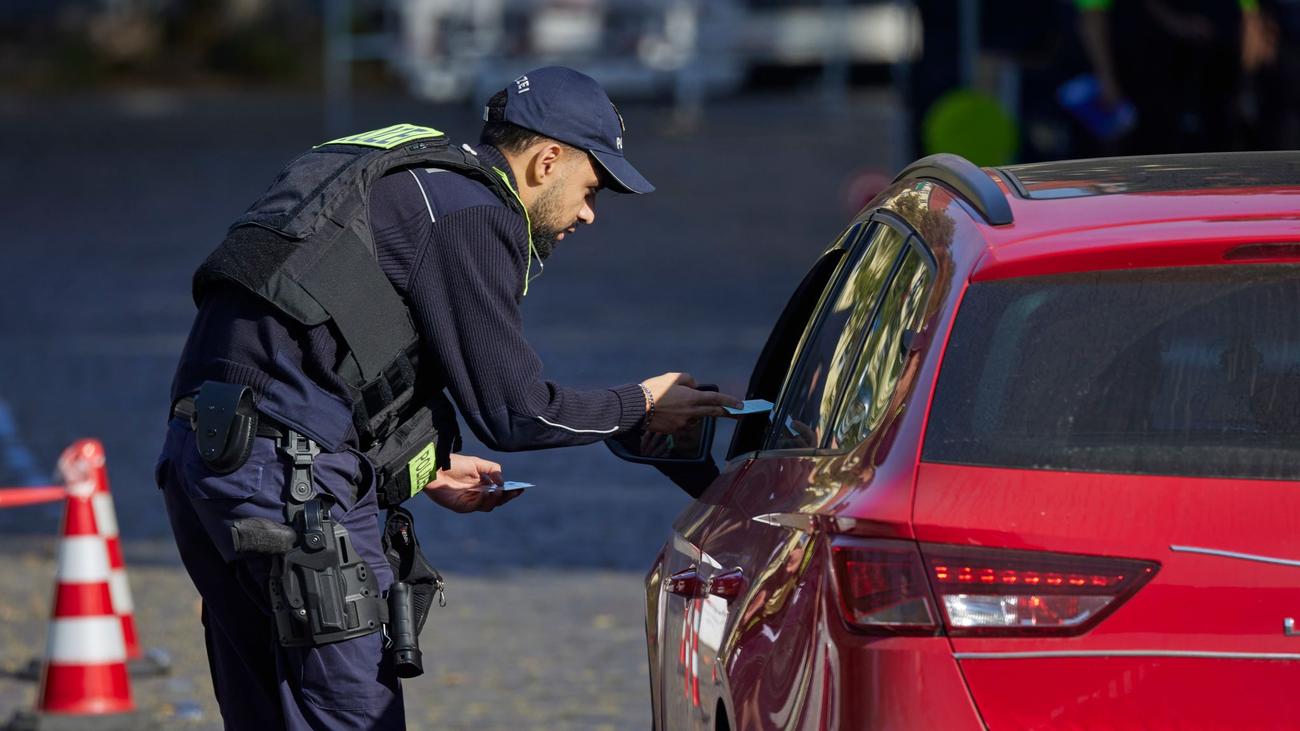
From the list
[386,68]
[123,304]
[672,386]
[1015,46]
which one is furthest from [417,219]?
[386,68]

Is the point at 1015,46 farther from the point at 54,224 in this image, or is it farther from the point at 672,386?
the point at 54,224

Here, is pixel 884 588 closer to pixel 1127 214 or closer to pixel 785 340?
pixel 1127 214

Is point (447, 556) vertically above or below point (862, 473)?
below

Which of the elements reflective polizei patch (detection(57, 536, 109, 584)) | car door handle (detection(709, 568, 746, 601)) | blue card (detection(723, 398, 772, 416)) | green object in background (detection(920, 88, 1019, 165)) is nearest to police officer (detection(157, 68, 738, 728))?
blue card (detection(723, 398, 772, 416))

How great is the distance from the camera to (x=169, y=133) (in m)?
30.1

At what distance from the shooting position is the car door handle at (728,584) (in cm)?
324

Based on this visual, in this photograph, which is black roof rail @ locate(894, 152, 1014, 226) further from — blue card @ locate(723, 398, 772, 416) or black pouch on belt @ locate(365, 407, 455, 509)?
black pouch on belt @ locate(365, 407, 455, 509)

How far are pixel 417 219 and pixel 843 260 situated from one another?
77cm

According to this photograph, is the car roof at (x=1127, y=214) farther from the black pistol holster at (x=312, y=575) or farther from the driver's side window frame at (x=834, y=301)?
the black pistol holster at (x=312, y=575)

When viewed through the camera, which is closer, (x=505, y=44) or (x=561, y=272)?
(x=561, y=272)

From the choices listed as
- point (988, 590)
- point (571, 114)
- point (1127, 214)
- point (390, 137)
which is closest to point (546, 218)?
point (571, 114)

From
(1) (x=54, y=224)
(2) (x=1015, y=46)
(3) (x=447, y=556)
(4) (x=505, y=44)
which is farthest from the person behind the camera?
(4) (x=505, y=44)

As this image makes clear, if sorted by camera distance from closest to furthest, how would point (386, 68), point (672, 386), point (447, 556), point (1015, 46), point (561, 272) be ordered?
point (672, 386) < point (447, 556) < point (1015, 46) < point (561, 272) < point (386, 68)

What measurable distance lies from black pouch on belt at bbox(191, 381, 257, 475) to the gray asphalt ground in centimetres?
255
